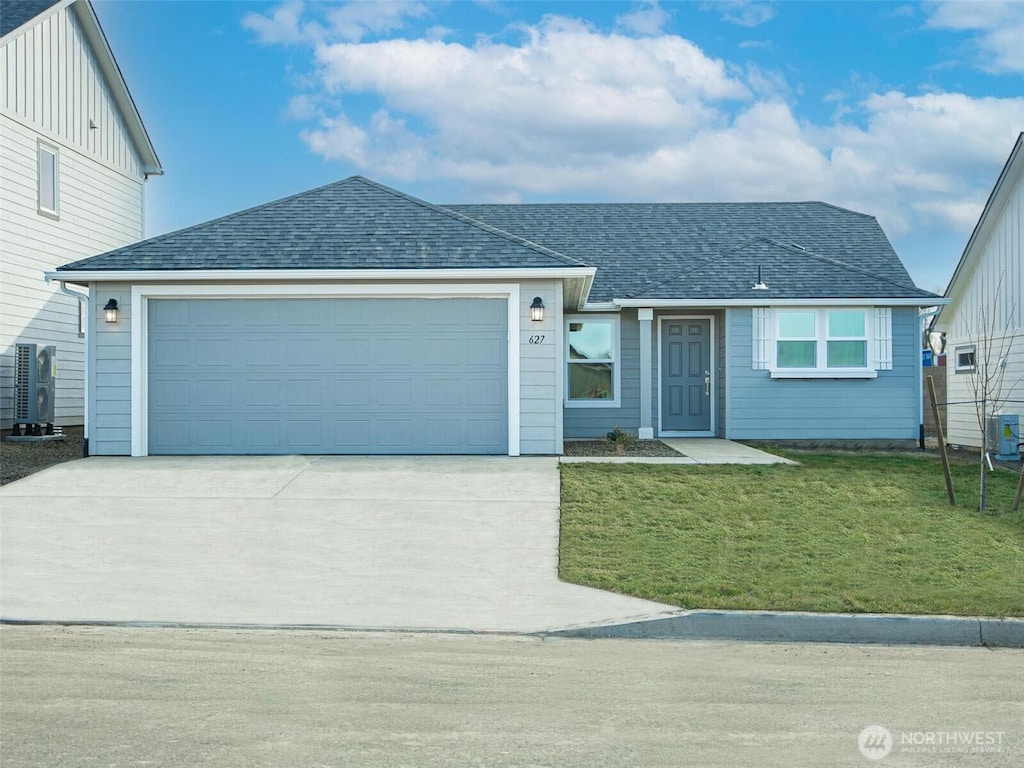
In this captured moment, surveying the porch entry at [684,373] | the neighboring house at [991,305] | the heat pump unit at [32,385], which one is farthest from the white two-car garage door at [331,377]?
the neighboring house at [991,305]

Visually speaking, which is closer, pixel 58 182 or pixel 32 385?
pixel 32 385

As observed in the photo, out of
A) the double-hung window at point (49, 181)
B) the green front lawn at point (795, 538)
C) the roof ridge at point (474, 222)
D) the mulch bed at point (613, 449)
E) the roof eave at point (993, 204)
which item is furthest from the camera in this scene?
the double-hung window at point (49, 181)

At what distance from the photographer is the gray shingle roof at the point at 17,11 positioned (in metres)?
17.7

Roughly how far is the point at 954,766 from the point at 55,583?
21.9 feet

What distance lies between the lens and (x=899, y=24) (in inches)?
816

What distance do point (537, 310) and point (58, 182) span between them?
429 inches

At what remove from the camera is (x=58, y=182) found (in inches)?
753

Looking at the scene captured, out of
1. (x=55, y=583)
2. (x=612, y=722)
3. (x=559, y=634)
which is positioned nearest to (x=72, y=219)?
(x=55, y=583)

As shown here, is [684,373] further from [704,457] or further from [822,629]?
[822,629]

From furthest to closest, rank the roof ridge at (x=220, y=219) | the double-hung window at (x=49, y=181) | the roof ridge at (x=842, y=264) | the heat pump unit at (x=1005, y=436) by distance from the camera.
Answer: the double-hung window at (x=49, y=181), the roof ridge at (x=842, y=264), the heat pump unit at (x=1005, y=436), the roof ridge at (x=220, y=219)

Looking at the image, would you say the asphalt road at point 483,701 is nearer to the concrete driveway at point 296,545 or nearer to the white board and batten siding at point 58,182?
the concrete driveway at point 296,545

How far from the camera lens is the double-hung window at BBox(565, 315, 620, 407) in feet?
57.6

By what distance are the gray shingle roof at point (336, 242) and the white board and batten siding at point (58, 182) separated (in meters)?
4.26

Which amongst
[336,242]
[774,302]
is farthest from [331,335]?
[774,302]
